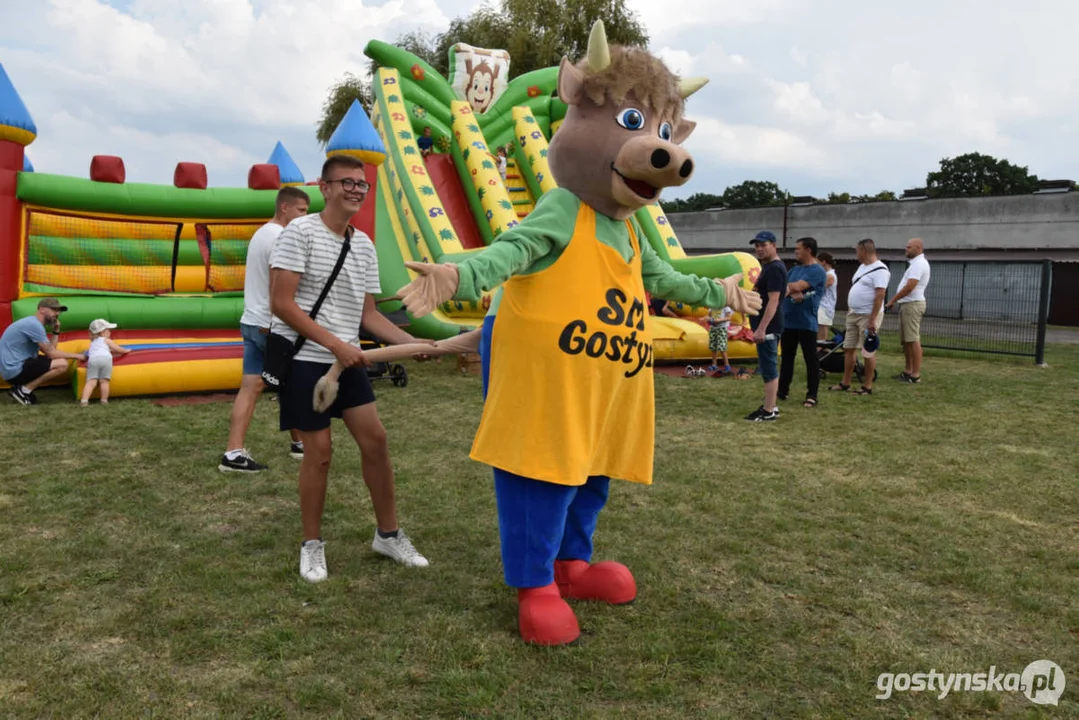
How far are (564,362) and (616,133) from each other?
850mm

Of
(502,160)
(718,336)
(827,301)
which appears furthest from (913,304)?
(502,160)

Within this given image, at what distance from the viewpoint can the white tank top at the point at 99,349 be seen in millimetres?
6820

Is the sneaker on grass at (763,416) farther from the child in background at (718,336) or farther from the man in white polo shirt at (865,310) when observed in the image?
the child in background at (718,336)

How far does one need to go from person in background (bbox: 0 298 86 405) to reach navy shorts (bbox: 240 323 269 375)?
294cm

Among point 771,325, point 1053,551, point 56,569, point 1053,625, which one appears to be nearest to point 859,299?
point 771,325

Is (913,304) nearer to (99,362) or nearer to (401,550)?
(401,550)

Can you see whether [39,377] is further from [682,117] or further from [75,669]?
[682,117]

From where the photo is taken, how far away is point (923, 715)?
2.39m

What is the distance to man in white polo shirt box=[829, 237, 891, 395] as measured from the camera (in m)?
8.25

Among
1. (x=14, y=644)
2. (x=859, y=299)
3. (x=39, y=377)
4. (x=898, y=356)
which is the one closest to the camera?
(x=14, y=644)

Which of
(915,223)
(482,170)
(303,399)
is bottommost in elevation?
(303,399)

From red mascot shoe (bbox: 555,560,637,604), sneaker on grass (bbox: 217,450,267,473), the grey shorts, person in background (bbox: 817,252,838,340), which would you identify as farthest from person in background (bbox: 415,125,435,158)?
red mascot shoe (bbox: 555,560,637,604)

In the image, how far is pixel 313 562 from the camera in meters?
3.29

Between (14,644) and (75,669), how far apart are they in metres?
0.32
